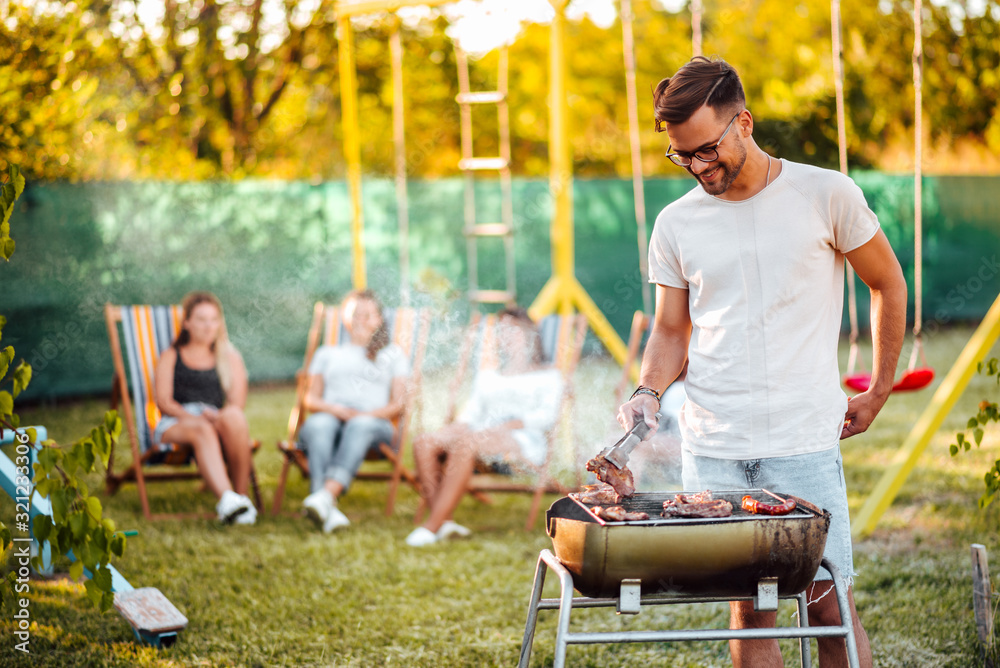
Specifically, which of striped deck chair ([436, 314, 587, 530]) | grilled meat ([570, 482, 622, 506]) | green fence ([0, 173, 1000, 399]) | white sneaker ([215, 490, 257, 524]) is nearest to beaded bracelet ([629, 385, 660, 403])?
grilled meat ([570, 482, 622, 506])

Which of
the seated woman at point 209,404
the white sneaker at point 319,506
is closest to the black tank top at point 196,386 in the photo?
the seated woman at point 209,404

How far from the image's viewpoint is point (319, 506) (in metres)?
4.77

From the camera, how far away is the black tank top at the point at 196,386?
5.37 m

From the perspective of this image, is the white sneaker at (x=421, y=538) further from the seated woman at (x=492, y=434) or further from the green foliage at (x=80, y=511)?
the green foliage at (x=80, y=511)

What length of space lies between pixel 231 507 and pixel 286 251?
17.3 feet

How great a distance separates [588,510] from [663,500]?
0.94 feet

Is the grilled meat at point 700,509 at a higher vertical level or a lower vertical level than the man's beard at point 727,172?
lower

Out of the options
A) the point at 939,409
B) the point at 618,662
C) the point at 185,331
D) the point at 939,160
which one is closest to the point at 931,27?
the point at 939,160

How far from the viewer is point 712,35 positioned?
17125mm

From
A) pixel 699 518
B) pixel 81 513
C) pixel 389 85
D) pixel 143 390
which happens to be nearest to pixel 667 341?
pixel 699 518

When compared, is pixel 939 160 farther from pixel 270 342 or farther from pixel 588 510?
pixel 588 510

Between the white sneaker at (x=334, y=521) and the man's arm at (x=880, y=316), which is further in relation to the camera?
the white sneaker at (x=334, y=521)

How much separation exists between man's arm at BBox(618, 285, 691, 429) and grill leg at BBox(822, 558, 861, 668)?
60 cm

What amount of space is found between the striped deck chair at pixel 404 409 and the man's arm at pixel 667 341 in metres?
2.94
